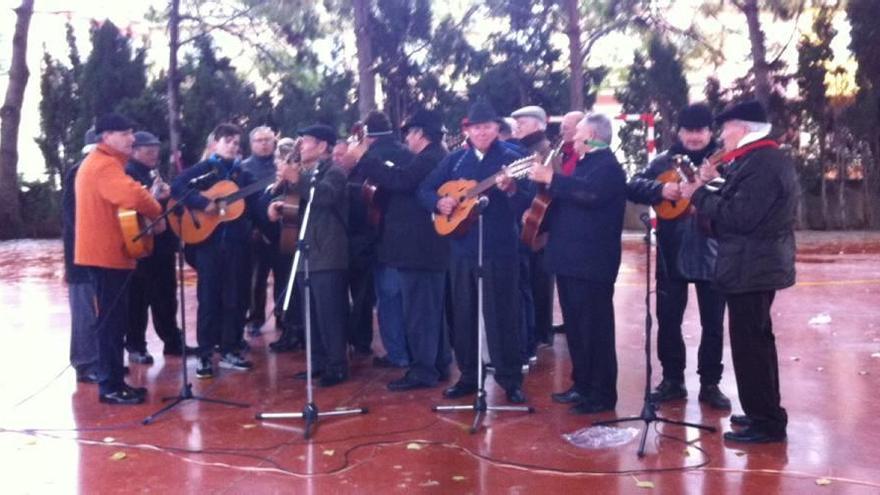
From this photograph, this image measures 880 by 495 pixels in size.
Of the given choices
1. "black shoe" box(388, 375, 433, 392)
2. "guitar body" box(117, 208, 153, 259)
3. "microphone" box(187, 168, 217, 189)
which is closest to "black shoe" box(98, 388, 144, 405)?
"guitar body" box(117, 208, 153, 259)

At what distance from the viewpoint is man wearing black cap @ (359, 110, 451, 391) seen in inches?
298

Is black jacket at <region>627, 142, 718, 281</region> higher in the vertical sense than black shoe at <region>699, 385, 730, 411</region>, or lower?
higher

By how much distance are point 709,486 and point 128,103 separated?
18.2 m

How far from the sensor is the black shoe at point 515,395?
714 cm

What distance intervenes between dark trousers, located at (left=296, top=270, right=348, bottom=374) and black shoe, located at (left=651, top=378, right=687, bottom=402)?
2.33m

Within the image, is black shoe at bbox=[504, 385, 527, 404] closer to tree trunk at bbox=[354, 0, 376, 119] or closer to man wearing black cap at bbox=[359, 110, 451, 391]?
man wearing black cap at bbox=[359, 110, 451, 391]

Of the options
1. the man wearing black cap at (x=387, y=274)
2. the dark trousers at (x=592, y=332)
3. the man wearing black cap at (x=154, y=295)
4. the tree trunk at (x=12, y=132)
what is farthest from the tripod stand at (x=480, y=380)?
the tree trunk at (x=12, y=132)

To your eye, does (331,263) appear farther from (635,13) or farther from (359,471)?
(635,13)

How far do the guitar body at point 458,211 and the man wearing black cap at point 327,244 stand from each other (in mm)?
819

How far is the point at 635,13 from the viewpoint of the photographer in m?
19.7

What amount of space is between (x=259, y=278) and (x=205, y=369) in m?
1.94

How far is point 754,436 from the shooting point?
6094mm

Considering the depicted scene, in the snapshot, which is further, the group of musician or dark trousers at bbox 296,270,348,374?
dark trousers at bbox 296,270,348,374

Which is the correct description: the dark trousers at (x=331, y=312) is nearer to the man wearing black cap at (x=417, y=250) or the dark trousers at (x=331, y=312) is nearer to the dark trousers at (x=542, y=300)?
the man wearing black cap at (x=417, y=250)
